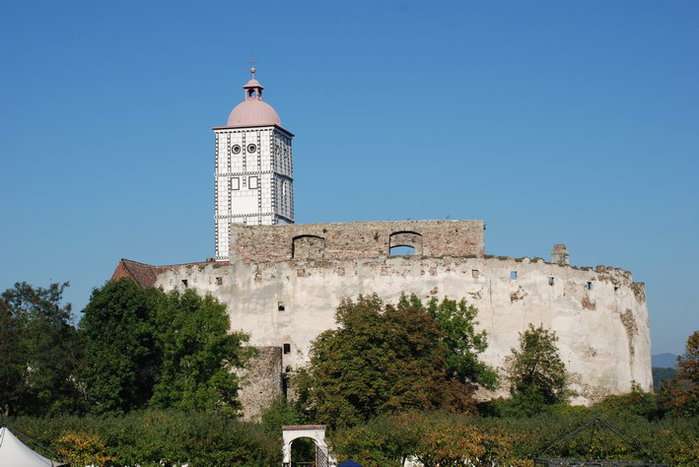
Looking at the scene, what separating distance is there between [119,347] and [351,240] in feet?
54.1

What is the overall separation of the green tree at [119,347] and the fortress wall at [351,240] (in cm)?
1034

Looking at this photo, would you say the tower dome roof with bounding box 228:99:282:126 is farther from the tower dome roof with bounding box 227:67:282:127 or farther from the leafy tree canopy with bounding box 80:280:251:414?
the leafy tree canopy with bounding box 80:280:251:414

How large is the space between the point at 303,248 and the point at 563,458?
91.4 feet

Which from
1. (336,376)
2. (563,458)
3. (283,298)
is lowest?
(563,458)

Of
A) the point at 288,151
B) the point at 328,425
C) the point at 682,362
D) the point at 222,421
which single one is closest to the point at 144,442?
the point at 222,421

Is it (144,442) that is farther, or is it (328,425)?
(328,425)

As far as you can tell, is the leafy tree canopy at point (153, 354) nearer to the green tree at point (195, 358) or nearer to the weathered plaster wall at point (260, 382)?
the green tree at point (195, 358)

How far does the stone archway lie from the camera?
5088 cm

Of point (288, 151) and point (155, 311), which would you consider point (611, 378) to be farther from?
point (288, 151)

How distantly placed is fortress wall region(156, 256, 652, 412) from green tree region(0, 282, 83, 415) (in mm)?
9087

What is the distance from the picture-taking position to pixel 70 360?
5678 cm

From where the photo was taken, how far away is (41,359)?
2211 inches

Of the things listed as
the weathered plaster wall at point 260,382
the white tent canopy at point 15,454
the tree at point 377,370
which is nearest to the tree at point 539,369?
the tree at point 377,370

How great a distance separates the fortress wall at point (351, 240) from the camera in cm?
6788
